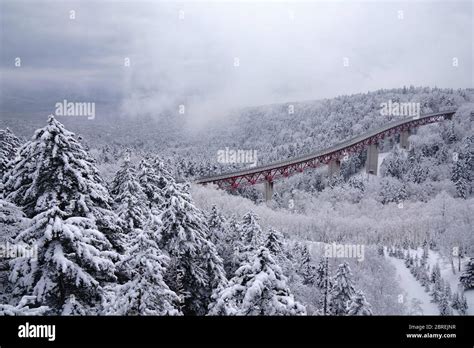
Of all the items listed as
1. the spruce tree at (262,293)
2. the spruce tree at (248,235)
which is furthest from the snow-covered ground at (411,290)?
the spruce tree at (262,293)

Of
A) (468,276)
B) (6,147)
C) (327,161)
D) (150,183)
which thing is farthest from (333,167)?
(6,147)

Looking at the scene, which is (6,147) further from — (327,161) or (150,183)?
(327,161)

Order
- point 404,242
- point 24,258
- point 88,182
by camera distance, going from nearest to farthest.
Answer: point 24,258
point 88,182
point 404,242

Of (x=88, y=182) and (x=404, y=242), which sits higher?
(x=88, y=182)

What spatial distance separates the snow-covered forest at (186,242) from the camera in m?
9.10

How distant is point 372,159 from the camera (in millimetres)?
84688

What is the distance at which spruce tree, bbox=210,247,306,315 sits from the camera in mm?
9086

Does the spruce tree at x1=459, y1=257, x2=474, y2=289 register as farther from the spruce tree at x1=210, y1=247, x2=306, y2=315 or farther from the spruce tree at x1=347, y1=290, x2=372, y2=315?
the spruce tree at x1=210, y1=247, x2=306, y2=315

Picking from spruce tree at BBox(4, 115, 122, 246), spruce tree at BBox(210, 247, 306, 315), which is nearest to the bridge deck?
spruce tree at BBox(4, 115, 122, 246)
